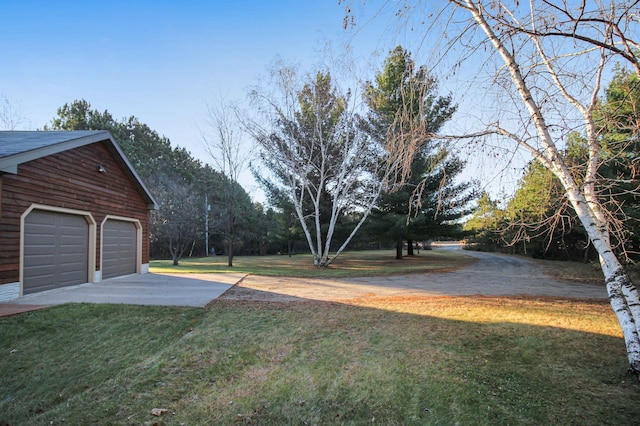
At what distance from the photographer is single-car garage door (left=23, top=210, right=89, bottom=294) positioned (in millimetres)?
7535

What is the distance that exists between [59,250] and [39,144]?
2749mm

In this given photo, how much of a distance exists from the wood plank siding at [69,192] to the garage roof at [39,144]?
9.4 inches

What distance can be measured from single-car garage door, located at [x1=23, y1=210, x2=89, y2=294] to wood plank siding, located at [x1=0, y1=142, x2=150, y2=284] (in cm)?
33

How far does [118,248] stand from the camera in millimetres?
11312

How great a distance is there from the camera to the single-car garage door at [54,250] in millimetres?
7535

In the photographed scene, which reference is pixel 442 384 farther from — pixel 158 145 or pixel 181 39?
pixel 158 145

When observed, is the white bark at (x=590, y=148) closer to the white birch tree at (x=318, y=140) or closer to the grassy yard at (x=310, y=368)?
the grassy yard at (x=310, y=368)

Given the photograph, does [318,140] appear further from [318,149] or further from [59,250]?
[59,250]

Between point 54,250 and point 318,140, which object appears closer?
point 54,250

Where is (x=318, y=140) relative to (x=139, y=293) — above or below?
above

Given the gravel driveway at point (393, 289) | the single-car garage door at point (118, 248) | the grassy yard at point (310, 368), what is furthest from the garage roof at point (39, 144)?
the gravel driveway at point (393, 289)

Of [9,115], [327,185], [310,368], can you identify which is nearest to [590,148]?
[310,368]

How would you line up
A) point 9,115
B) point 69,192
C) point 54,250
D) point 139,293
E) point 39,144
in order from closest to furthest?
1. point 39,144
2. point 139,293
3. point 54,250
4. point 69,192
5. point 9,115

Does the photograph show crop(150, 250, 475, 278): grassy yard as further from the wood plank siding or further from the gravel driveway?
the wood plank siding
